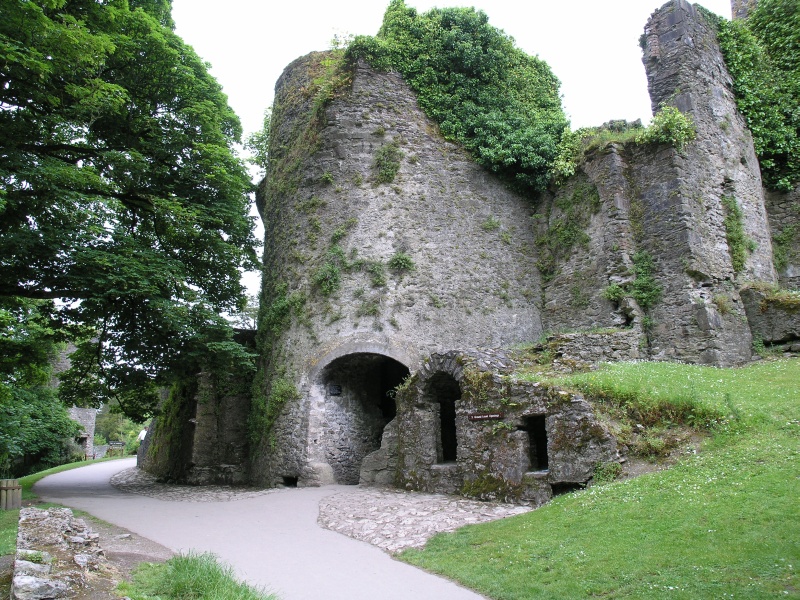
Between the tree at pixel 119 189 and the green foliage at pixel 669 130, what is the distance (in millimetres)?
11311

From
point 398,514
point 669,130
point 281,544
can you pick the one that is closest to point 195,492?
point 398,514

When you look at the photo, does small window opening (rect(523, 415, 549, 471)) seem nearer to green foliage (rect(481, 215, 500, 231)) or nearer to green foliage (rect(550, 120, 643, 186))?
green foliage (rect(481, 215, 500, 231))

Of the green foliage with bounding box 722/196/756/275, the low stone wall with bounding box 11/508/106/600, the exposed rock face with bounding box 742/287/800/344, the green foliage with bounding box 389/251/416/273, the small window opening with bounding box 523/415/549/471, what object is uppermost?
the green foliage with bounding box 722/196/756/275

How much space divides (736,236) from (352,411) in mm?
11442

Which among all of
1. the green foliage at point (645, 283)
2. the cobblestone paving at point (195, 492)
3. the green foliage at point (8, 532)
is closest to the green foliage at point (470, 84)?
the green foliage at point (645, 283)

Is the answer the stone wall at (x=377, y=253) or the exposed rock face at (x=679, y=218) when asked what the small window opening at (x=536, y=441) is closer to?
the stone wall at (x=377, y=253)

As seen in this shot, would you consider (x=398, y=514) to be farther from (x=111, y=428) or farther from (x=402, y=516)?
(x=111, y=428)

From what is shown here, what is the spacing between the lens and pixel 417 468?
12508mm

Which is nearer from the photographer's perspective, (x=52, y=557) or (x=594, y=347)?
(x=52, y=557)

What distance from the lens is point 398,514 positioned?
32.4 feet

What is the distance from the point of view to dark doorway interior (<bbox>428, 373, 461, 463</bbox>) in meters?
13.1

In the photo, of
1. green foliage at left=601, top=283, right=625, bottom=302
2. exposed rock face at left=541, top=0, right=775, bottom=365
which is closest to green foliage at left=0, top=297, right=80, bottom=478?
exposed rock face at left=541, top=0, right=775, bottom=365

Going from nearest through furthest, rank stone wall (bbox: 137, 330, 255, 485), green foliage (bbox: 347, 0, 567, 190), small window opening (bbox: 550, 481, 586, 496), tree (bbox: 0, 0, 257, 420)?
small window opening (bbox: 550, 481, 586, 496), tree (bbox: 0, 0, 257, 420), stone wall (bbox: 137, 330, 255, 485), green foliage (bbox: 347, 0, 567, 190)

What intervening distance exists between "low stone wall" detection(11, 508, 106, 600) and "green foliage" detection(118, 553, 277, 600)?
1.37 feet
